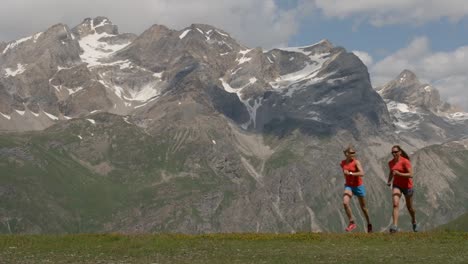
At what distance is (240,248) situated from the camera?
116 feet

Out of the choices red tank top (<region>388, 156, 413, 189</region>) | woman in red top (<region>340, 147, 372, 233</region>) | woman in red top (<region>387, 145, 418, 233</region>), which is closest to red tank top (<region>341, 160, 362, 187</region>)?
woman in red top (<region>340, 147, 372, 233</region>)

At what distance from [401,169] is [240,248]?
10203 millimetres

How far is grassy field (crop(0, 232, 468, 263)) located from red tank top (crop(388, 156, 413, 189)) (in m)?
2.91

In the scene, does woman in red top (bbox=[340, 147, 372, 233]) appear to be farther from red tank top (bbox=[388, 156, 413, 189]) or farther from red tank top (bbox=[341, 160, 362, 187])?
red tank top (bbox=[388, 156, 413, 189])

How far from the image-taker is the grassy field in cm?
3006

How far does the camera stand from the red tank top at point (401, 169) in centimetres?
3666

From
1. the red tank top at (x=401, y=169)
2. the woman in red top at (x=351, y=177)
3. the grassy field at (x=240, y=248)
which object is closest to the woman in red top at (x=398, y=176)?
the red tank top at (x=401, y=169)

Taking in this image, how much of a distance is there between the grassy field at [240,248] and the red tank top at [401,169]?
2.91m

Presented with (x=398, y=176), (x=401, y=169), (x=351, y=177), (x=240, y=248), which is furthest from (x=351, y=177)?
(x=240, y=248)

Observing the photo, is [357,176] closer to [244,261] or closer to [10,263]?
[244,261]

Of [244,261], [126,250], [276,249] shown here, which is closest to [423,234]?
[276,249]

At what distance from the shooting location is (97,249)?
3556cm

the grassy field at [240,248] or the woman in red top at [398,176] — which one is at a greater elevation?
the woman in red top at [398,176]

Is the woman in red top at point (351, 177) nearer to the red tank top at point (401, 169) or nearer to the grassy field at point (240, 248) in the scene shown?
the red tank top at point (401, 169)
